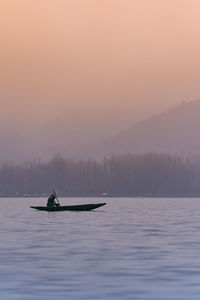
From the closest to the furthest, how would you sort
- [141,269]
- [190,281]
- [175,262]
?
[190,281], [141,269], [175,262]

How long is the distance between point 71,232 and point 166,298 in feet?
100

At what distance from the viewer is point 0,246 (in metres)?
39.9

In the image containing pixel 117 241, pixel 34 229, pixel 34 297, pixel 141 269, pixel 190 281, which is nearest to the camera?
pixel 34 297

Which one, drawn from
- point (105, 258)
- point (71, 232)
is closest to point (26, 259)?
point (105, 258)

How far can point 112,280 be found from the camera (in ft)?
87.9

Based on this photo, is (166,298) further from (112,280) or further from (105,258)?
(105,258)

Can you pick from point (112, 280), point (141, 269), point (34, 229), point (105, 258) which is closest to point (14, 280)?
point (112, 280)

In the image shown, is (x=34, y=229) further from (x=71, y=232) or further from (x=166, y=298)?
(x=166, y=298)

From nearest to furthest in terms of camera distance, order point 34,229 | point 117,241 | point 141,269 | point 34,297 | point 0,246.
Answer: point 34,297, point 141,269, point 0,246, point 117,241, point 34,229

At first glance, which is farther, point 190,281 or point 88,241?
point 88,241

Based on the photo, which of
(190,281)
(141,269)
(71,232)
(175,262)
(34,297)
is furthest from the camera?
(71,232)

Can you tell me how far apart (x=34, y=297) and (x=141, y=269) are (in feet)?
24.8

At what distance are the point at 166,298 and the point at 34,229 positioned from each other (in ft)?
114

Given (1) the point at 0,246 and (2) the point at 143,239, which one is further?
(2) the point at 143,239
